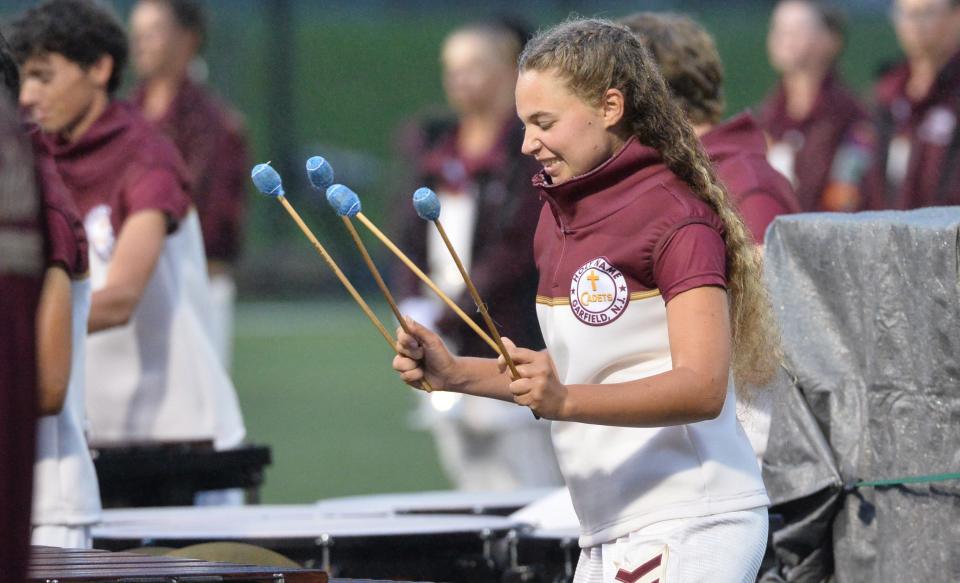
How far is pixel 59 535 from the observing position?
3.97 metres

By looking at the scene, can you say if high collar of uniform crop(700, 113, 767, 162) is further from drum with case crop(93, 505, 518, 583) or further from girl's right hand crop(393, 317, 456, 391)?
girl's right hand crop(393, 317, 456, 391)

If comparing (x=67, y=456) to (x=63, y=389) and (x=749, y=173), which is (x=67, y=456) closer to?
(x=63, y=389)

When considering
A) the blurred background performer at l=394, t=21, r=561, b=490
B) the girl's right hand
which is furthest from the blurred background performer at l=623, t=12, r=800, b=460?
the blurred background performer at l=394, t=21, r=561, b=490

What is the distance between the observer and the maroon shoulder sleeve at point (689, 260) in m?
3.10

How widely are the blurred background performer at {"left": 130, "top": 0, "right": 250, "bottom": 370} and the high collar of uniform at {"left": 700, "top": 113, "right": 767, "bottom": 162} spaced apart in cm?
420

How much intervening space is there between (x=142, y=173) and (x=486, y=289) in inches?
89.6

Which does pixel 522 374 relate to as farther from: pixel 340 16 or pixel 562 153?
pixel 340 16

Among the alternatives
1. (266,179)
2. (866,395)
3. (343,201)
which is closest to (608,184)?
(343,201)

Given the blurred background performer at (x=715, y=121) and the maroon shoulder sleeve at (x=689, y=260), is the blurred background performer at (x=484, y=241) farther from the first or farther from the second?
the maroon shoulder sleeve at (x=689, y=260)

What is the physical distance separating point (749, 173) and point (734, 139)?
0.11 metres

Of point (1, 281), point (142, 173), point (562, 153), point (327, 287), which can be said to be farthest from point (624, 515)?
point (327, 287)

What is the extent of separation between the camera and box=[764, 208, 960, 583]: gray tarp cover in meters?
3.53

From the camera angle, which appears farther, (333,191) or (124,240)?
(124,240)

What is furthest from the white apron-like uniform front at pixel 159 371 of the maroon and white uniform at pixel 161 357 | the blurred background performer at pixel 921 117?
the blurred background performer at pixel 921 117
